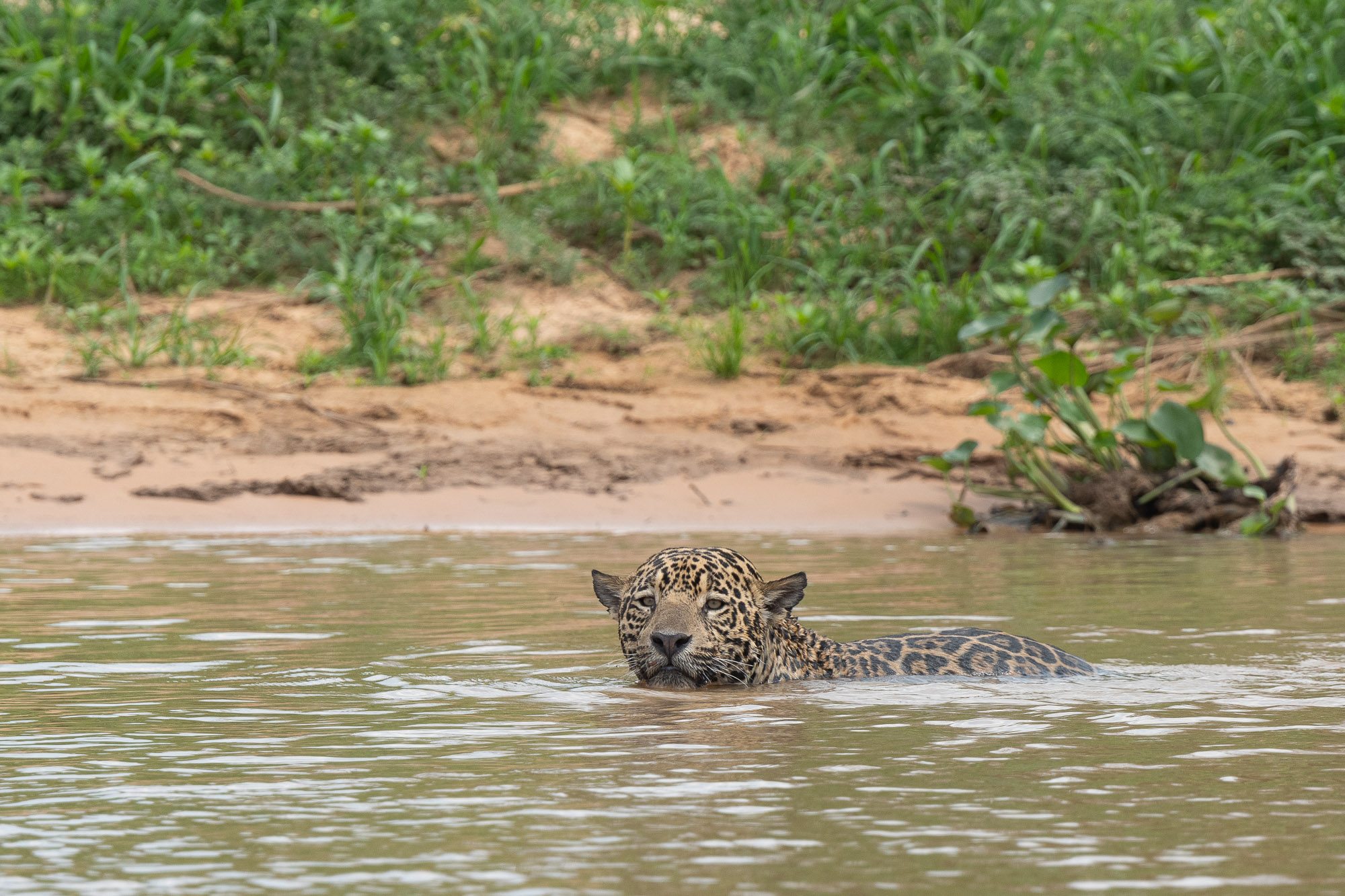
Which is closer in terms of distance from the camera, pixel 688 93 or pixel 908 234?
pixel 908 234

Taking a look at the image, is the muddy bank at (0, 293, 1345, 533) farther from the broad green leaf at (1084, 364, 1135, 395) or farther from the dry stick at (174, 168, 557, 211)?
the dry stick at (174, 168, 557, 211)

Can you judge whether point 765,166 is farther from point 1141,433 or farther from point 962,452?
point 1141,433

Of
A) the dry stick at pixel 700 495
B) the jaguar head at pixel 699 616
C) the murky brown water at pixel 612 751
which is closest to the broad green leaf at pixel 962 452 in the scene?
the dry stick at pixel 700 495

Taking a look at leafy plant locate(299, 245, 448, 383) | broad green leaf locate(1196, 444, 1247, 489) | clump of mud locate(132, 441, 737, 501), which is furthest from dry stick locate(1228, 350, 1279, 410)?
leafy plant locate(299, 245, 448, 383)

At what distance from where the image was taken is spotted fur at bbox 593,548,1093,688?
569 cm

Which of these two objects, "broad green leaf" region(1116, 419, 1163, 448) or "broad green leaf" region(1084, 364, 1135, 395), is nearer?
"broad green leaf" region(1084, 364, 1135, 395)

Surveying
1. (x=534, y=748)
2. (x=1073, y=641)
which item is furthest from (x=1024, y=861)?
(x=1073, y=641)

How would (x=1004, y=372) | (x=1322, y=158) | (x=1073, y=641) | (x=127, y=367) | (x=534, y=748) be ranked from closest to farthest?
(x=534, y=748) < (x=1073, y=641) < (x=1004, y=372) < (x=127, y=367) < (x=1322, y=158)

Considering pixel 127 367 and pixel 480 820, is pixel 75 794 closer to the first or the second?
pixel 480 820

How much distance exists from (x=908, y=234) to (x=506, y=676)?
1168 centimetres

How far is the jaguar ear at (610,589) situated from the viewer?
6008 millimetres

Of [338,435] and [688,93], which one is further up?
[688,93]

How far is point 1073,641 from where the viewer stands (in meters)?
7.24

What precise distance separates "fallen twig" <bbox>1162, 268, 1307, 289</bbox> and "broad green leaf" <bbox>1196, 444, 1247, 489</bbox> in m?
4.08
